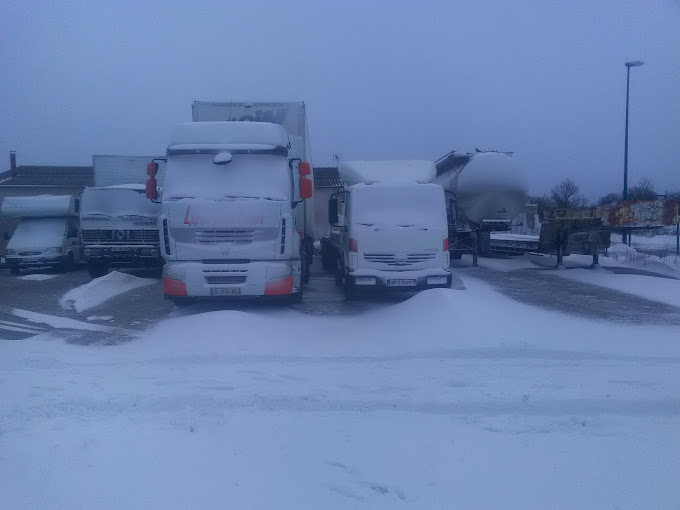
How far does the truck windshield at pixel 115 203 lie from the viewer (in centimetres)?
1978

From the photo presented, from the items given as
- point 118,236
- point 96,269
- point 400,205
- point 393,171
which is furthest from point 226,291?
point 96,269

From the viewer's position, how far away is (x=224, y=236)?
37.1 feet

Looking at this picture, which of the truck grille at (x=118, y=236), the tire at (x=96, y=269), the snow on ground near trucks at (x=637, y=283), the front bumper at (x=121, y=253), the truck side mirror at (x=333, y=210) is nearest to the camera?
the snow on ground near trucks at (x=637, y=283)

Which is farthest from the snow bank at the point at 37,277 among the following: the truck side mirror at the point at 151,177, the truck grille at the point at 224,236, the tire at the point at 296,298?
the truck grille at the point at 224,236

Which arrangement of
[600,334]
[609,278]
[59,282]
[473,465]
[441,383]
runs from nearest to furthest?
[473,465]
[441,383]
[600,334]
[609,278]
[59,282]

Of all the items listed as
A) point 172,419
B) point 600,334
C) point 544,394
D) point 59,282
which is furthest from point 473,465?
point 59,282

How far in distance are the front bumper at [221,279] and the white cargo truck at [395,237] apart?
86.8 inches

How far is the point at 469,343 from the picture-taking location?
29.8ft

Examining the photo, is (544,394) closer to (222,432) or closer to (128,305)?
(222,432)

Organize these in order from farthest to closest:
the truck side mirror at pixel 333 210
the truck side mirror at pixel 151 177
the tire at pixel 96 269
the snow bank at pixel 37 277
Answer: the snow bank at pixel 37 277
the tire at pixel 96 269
the truck side mirror at pixel 333 210
the truck side mirror at pixel 151 177

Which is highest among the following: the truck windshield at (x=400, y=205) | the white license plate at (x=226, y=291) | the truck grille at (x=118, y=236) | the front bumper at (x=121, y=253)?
the truck windshield at (x=400, y=205)

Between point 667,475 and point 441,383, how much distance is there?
2.70 metres

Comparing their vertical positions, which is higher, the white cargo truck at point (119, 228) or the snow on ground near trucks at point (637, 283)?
the white cargo truck at point (119, 228)

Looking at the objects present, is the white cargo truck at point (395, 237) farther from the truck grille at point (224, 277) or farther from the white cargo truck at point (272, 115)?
the truck grille at point (224, 277)
